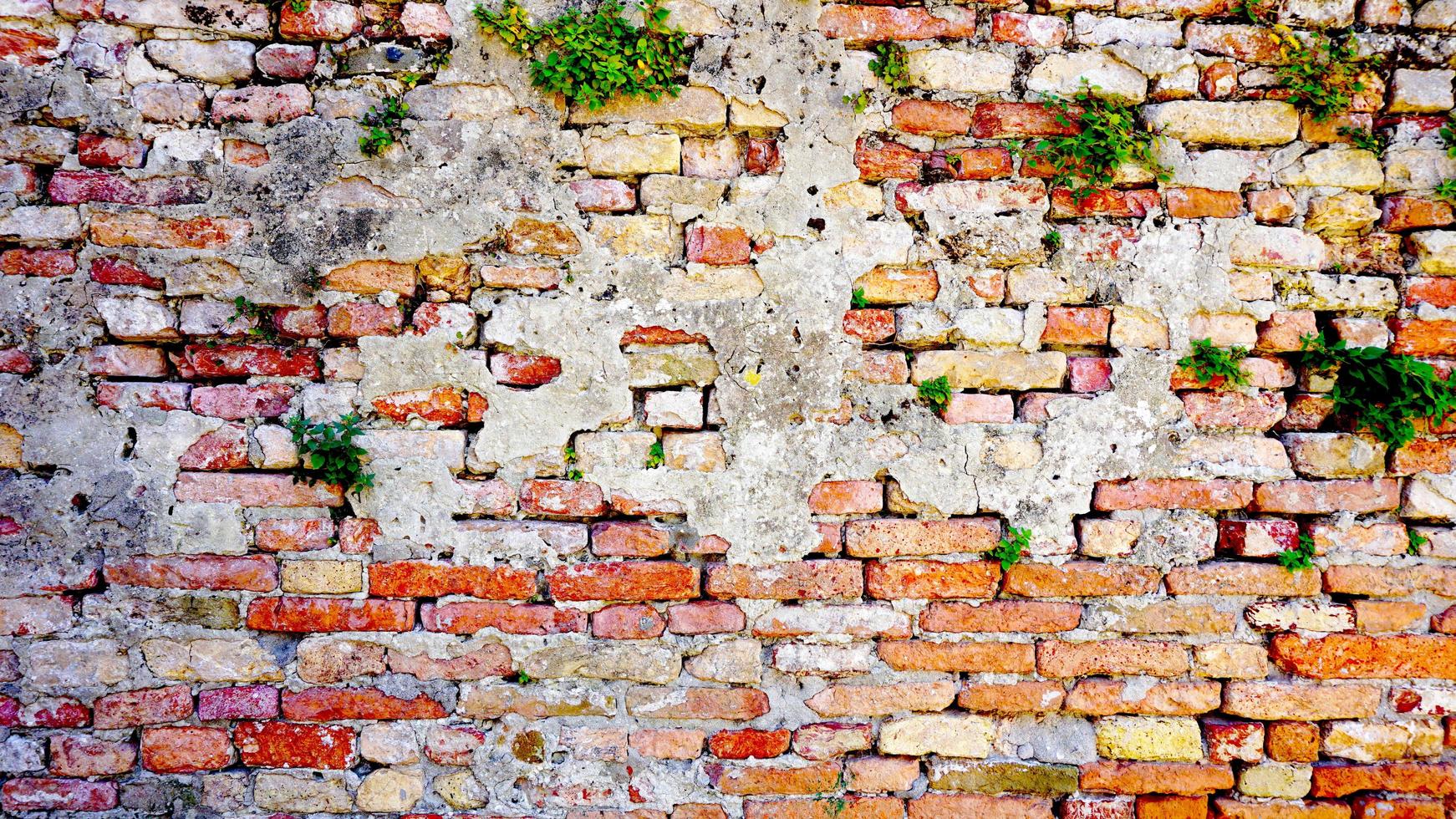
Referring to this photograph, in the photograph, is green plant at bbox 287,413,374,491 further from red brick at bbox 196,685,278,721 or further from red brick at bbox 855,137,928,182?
red brick at bbox 855,137,928,182

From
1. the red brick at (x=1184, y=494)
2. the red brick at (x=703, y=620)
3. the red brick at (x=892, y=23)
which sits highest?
the red brick at (x=892, y=23)

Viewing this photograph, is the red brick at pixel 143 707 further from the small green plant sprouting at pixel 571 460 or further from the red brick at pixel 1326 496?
the red brick at pixel 1326 496

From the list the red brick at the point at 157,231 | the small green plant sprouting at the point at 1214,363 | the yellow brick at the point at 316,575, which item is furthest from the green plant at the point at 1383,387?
the red brick at the point at 157,231

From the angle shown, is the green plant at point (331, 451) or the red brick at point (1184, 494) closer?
the green plant at point (331, 451)

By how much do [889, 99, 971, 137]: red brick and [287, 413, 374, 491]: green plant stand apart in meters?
1.39

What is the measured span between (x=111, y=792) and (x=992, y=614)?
202cm

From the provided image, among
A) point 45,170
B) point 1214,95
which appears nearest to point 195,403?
point 45,170

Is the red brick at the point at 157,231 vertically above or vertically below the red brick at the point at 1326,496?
above

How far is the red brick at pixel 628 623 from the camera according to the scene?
5.75 ft

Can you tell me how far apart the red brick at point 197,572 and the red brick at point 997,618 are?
4.90 ft

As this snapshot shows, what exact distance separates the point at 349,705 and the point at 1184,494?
1956mm

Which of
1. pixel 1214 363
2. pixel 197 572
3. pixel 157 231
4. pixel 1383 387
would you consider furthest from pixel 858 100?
pixel 197 572

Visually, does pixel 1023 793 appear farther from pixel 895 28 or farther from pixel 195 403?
Result: pixel 195 403

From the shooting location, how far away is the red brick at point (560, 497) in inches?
68.4
